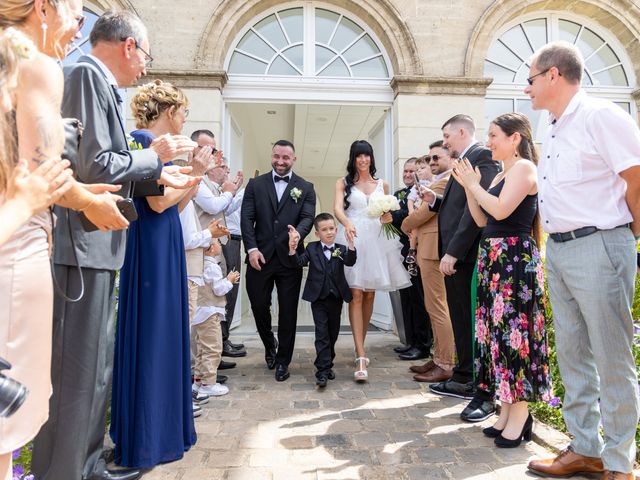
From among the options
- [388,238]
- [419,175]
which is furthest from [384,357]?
[419,175]

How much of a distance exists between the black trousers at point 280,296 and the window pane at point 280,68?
11.8 feet

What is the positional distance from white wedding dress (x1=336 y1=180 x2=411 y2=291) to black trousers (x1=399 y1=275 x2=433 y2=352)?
2.03 ft

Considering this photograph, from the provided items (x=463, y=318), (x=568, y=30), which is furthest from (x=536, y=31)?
(x=463, y=318)

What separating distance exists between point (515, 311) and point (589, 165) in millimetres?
1049

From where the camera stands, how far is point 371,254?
504 centimetres

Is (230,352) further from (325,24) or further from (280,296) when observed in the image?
(325,24)

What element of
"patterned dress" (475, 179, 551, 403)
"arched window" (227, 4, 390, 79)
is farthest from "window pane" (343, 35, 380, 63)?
"patterned dress" (475, 179, 551, 403)

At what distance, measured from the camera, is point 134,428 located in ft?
8.66

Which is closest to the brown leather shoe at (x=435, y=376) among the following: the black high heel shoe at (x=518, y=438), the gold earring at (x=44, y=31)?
the black high heel shoe at (x=518, y=438)

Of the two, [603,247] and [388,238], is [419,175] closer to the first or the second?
[388,238]

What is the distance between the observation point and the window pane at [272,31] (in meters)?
7.22

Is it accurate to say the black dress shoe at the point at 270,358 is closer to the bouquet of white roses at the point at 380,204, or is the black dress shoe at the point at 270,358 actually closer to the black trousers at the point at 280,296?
the black trousers at the point at 280,296

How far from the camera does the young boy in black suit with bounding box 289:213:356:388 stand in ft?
15.1

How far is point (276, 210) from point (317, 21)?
378 cm
